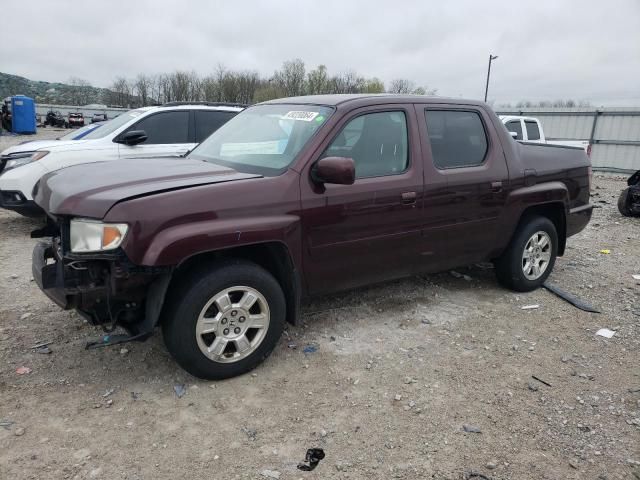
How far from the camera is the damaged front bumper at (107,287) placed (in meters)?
2.87

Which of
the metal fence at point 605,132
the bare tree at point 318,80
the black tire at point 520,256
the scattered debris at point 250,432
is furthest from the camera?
the bare tree at point 318,80

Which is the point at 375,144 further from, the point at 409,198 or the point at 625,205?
the point at 625,205

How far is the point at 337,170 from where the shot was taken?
10.6ft

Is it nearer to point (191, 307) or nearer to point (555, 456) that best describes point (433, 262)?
point (555, 456)

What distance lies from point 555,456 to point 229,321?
207 centimetres

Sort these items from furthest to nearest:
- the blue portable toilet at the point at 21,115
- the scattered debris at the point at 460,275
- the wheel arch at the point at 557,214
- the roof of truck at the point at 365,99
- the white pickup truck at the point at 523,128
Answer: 1. the blue portable toilet at the point at 21,115
2. the white pickup truck at the point at 523,128
3. the scattered debris at the point at 460,275
4. the wheel arch at the point at 557,214
5. the roof of truck at the point at 365,99

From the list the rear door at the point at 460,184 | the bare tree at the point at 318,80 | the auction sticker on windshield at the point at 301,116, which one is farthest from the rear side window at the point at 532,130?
the bare tree at the point at 318,80

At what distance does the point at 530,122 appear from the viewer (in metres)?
12.1

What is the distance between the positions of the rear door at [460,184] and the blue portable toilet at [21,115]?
32168 millimetres

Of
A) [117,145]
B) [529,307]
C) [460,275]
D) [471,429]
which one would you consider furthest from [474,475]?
[117,145]

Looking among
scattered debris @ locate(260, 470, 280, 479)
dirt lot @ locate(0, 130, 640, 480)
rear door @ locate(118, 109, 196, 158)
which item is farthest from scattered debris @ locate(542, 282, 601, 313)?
rear door @ locate(118, 109, 196, 158)

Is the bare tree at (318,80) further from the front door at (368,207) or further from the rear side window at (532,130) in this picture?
the front door at (368,207)

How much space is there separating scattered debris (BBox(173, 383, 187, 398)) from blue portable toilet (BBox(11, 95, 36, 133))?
32.4m

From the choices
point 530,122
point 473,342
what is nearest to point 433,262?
point 473,342
